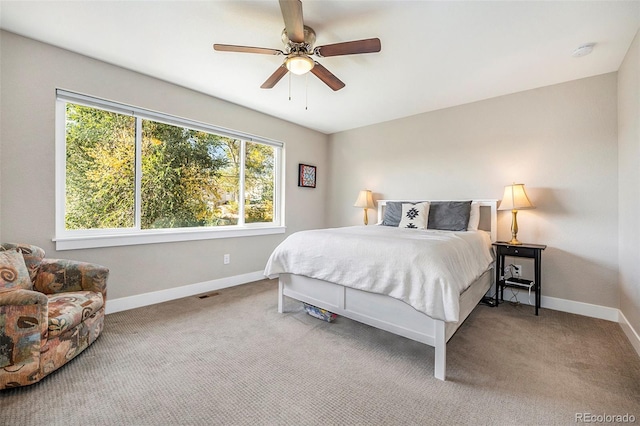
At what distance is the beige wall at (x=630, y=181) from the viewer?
209 centimetres

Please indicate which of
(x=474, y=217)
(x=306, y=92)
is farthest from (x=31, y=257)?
(x=474, y=217)

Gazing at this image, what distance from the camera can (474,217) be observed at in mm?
3223

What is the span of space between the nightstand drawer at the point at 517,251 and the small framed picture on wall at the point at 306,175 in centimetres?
297

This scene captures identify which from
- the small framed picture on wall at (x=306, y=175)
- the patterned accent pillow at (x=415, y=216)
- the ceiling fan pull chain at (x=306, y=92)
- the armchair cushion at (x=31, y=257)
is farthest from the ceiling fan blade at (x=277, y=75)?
the armchair cushion at (x=31, y=257)

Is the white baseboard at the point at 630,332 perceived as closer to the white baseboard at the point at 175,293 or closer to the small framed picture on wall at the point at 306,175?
the white baseboard at the point at 175,293

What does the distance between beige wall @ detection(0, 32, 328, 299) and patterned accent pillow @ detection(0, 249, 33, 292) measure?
49cm

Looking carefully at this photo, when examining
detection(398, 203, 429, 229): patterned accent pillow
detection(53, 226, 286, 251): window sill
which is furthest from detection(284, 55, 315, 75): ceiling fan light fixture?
detection(53, 226, 286, 251): window sill

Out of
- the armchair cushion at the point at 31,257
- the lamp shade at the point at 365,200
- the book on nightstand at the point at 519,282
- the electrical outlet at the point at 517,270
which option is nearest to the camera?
the armchair cushion at the point at 31,257

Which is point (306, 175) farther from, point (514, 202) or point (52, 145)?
point (52, 145)

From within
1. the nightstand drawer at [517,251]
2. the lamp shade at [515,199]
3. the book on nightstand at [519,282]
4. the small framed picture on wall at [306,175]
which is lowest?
the book on nightstand at [519,282]

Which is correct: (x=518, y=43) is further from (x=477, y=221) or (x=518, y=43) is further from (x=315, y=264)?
(x=315, y=264)

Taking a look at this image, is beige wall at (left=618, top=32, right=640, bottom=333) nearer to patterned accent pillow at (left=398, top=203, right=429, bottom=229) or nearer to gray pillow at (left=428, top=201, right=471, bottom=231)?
gray pillow at (left=428, top=201, right=471, bottom=231)

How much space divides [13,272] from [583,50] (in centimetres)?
475

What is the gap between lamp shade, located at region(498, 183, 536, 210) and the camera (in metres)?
2.84
